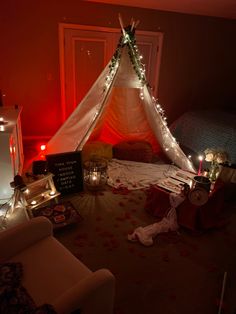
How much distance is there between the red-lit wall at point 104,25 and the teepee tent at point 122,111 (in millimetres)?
1338

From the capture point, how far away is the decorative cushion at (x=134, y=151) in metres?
3.83

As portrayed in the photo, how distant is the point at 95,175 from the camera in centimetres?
311

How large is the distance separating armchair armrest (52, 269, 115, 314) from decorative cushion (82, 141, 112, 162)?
7.38ft

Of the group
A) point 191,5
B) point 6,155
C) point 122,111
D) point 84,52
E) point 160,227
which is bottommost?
point 160,227

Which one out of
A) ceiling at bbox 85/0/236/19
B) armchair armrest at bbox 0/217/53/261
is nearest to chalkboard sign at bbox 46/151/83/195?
armchair armrest at bbox 0/217/53/261

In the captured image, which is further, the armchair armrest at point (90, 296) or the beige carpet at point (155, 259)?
the beige carpet at point (155, 259)

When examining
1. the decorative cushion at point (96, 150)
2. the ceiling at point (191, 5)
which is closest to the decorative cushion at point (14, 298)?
the decorative cushion at point (96, 150)

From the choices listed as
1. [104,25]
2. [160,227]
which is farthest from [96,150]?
[104,25]

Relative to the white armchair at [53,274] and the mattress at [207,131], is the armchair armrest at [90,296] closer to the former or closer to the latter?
the white armchair at [53,274]

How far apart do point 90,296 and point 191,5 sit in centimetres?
439

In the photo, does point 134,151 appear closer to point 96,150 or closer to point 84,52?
point 96,150

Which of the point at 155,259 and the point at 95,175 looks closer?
the point at 155,259

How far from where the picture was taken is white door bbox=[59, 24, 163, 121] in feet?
14.0

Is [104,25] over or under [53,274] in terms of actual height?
over
